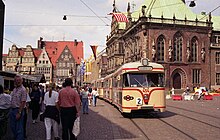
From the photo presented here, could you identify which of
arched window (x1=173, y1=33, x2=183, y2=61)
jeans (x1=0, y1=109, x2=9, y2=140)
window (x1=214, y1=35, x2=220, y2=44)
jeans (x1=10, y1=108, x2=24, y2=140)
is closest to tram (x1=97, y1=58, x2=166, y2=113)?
jeans (x1=0, y1=109, x2=9, y2=140)

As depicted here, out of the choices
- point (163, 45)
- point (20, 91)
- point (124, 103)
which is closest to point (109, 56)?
point (163, 45)

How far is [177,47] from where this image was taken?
196 ft

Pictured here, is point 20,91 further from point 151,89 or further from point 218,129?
point 151,89

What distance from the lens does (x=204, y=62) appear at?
6162 centimetres

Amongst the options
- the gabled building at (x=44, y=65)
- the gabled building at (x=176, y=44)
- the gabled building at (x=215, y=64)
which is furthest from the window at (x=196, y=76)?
the gabled building at (x=44, y=65)

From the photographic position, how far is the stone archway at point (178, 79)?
58975 mm

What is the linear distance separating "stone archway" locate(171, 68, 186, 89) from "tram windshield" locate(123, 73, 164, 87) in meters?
43.3

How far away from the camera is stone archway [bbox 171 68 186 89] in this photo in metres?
59.0

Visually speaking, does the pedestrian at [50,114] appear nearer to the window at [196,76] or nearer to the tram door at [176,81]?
the tram door at [176,81]

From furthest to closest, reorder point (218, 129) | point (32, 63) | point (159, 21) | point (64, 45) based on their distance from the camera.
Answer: point (64, 45)
point (32, 63)
point (159, 21)
point (218, 129)

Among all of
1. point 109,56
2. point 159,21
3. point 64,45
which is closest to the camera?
point 159,21

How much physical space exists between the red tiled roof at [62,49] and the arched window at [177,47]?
51.2 meters

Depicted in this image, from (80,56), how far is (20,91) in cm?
10008

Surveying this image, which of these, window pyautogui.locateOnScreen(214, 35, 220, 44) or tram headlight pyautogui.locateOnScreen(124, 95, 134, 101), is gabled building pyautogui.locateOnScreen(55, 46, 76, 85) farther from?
tram headlight pyautogui.locateOnScreen(124, 95, 134, 101)
